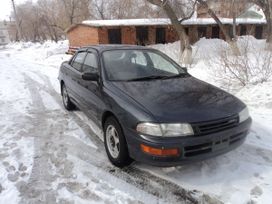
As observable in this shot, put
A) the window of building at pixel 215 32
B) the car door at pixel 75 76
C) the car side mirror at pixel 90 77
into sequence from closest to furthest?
the car side mirror at pixel 90 77
the car door at pixel 75 76
the window of building at pixel 215 32

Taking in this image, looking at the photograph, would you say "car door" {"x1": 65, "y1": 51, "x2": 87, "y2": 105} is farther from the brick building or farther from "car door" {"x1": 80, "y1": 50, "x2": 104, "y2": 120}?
the brick building

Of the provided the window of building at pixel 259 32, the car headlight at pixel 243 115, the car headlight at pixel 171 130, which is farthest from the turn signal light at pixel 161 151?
the window of building at pixel 259 32

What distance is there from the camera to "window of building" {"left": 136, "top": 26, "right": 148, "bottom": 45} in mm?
22486

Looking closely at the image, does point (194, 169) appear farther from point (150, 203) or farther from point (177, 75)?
point (177, 75)

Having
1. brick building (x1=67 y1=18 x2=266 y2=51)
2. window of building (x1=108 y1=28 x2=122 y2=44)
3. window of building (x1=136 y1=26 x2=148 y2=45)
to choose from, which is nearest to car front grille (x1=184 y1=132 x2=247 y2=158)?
brick building (x1=67 y1=18 x2=266 y2=51)

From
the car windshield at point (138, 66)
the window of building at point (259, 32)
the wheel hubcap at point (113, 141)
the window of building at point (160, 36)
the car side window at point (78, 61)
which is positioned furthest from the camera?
the window of building at point (259, 32)

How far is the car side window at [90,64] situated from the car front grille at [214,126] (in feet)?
6.98

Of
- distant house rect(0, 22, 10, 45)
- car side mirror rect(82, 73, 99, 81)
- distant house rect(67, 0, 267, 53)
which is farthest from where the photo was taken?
distant house rect(0, 22, 10, 45)

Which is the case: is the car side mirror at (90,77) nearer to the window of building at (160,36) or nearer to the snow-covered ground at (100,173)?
the snow-covered ground at (100,173)

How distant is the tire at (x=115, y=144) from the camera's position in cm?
363

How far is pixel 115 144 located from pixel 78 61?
261 cm

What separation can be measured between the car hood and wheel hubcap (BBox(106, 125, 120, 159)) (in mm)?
584

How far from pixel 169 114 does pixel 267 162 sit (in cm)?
173

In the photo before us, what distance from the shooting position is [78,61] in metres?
5.87
